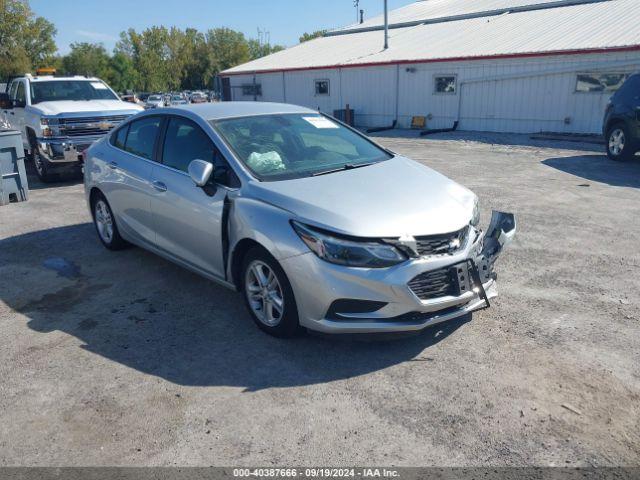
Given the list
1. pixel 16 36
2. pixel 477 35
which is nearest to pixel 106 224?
pixel 477 35

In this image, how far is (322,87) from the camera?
26.6m

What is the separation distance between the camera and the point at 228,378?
143 inches

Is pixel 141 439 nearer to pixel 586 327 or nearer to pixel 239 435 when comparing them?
pixel 239 435

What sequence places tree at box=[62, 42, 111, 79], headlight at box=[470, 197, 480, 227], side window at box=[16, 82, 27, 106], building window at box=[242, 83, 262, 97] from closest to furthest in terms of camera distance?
headlight at box=[470, 197, 480, 227], side window at box=[16, 82, 27, 106], building window at box=[242, 83, 262, 97], tree at box=[62, 42, 111, 79]

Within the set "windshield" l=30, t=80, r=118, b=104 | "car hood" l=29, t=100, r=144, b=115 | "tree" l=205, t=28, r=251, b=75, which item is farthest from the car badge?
"tree" l=205, t=28, r=251, b=75

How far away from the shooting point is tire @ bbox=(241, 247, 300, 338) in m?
3.82

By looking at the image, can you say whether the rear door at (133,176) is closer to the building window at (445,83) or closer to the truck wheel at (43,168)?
the truck wheel at (43,168)

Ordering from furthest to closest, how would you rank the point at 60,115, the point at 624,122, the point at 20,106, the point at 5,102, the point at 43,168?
the point at 20,106 → the point at 624,122 → the point at 5,102 → the point at 43,168 → the point at 60,115

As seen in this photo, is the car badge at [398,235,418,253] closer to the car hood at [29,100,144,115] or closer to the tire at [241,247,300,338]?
the tire at [241,247,300,338]

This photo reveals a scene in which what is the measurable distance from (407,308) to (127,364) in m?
2.02

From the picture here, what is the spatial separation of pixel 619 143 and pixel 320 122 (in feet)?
29.1

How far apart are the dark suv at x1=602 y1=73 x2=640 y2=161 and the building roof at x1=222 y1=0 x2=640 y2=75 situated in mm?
5768

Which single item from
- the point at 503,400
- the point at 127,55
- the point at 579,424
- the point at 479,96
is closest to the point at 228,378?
the point at 503,400

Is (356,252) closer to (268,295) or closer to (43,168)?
(268,295)
